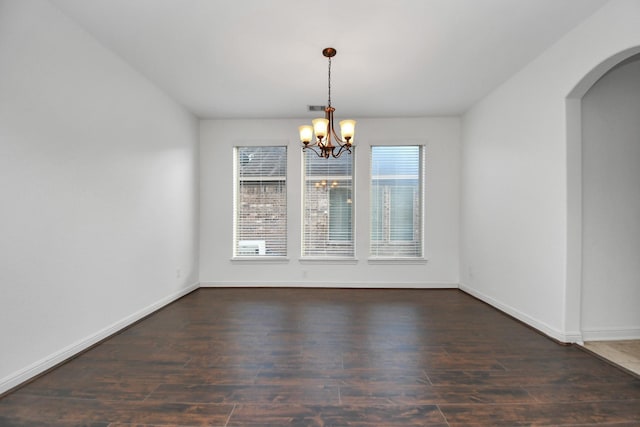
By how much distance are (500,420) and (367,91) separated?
12.0 ft

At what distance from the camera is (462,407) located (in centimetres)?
185

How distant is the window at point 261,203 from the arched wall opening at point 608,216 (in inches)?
155

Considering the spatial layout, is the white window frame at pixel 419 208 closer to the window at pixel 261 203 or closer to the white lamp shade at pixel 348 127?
the window at pixel 261 203

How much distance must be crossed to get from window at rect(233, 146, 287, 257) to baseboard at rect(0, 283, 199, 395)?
1.81 meters

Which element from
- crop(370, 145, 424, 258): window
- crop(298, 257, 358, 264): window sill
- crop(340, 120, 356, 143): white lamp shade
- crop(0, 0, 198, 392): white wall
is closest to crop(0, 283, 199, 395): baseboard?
crop(0, 0, 198, 392): white wall

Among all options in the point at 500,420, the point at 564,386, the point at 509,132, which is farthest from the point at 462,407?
the point at 509,132

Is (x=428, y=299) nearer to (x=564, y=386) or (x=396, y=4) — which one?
(x=564, y=386)

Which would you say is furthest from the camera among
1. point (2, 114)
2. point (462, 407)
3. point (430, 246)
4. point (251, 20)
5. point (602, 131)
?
point (430, 246)

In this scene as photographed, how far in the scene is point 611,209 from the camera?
2.81 meters

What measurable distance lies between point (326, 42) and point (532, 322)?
3633 mm

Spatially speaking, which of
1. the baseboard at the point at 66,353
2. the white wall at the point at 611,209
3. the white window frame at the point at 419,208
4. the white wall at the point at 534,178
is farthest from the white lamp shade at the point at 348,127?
the baseboard at the point at 66,353

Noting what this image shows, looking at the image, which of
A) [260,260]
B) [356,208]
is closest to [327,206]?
[356,208]

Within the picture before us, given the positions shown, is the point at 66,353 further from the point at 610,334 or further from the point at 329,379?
the point at 610,334

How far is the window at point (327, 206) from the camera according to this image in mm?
5105
